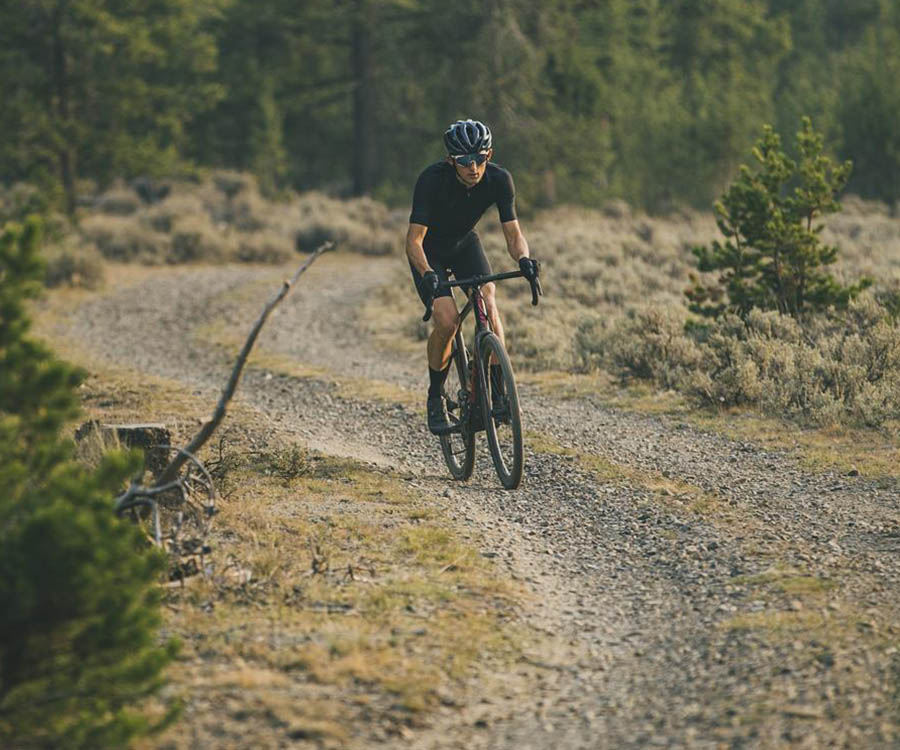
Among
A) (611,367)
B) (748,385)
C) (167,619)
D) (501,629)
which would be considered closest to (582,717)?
(501,629)

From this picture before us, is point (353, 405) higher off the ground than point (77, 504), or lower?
lower

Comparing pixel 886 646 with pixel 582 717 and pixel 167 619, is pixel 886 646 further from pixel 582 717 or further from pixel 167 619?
pixel 167 619

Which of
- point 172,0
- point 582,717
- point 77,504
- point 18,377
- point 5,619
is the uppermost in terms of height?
point 172,0

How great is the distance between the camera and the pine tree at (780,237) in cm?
1145

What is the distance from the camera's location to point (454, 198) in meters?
7.15

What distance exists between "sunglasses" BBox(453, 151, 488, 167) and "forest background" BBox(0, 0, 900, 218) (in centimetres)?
1609

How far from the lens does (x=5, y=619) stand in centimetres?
365

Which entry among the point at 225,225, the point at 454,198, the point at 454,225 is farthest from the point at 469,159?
the point at 225,225

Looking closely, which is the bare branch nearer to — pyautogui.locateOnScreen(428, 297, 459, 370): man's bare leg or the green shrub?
pyautogui.locateOnScreen(428, 297, 459, 370): man's bare leg

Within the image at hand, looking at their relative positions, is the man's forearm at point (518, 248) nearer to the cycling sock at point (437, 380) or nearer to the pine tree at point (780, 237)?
the cycling sock at point (437, 380)

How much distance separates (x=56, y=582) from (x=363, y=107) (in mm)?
33659

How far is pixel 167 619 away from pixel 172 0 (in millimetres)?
25292

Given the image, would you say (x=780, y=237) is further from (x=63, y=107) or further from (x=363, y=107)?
(x=363, y=107)

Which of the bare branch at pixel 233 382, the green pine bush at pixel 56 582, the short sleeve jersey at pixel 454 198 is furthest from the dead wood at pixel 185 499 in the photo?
the short sleeve jersey at pixel 454 198
